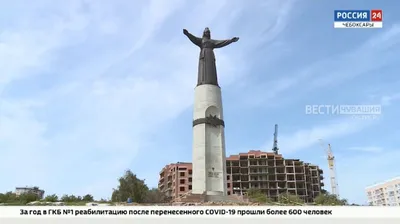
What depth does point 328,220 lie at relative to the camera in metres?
18.1

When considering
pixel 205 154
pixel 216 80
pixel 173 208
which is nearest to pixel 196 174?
pixel 205 154

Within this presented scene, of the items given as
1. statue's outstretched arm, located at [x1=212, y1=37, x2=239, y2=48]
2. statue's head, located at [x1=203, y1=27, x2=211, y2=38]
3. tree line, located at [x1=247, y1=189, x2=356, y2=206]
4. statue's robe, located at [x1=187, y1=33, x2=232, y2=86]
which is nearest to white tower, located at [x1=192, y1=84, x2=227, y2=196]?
statue's robe, located at [x1=187, y1=33, x2=232, y2=86]

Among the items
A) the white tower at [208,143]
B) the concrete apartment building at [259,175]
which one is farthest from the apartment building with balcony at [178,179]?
the white tower at [208,143]

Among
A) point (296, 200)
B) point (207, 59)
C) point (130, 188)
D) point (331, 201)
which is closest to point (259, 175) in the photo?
point (296, 200)

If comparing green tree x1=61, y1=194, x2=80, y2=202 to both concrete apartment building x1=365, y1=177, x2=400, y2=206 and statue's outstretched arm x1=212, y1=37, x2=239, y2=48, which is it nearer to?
statue's outstretched arm x1=212, y1=37, x2=239, y2=48

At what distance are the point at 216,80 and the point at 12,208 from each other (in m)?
29.6

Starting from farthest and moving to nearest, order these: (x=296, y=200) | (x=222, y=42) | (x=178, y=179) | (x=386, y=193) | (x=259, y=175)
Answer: (x=386, y=193) → (x=259, y=175) → (x=178, y=179) → (x=296, y=200) → (x=222, y=42)

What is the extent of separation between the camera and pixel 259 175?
345 feet

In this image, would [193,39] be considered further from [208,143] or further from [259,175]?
[259,175]

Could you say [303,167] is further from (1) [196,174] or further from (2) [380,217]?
(2) [380,217]

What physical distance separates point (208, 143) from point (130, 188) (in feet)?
45.4

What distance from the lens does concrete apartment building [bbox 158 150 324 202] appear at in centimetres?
10319

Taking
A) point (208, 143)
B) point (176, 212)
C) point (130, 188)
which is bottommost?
point (176, 212)

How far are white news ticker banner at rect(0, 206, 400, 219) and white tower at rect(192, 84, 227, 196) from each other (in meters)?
21.8
